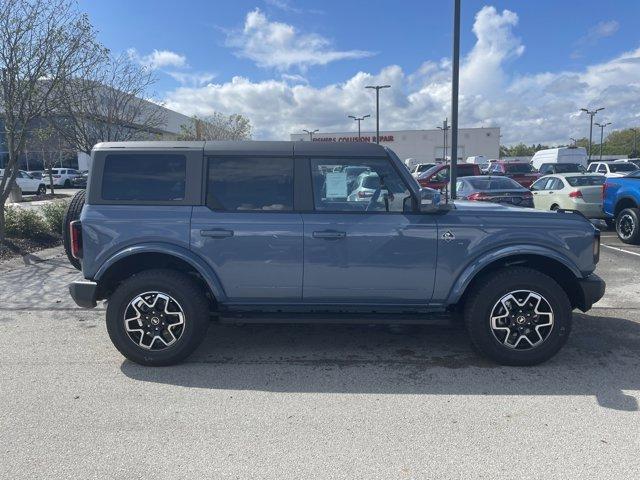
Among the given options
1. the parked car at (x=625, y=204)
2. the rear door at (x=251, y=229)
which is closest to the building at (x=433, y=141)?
the parked car at (x=625, y=204)

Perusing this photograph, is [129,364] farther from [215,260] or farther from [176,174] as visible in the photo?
[176,174]

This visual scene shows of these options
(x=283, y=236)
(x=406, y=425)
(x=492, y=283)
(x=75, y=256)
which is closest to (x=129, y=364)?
(x=75, y=256)

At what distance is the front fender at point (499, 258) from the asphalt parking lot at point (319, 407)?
2.36 feet

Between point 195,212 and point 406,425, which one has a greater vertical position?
point 195,212

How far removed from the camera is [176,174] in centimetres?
406

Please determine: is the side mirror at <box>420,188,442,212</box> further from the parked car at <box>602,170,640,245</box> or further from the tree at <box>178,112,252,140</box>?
the tree at <box>178,112,252,140</box>

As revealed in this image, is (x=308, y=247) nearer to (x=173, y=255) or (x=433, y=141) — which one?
(x=173, y=255)

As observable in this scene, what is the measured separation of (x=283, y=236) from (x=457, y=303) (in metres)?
1.61

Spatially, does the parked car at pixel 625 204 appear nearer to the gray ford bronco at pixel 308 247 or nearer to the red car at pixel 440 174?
the gray ford bronco at pixel 308 247

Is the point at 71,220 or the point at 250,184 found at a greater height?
the point at 250,184

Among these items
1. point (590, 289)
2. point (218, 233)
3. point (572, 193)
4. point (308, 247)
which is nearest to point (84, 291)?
point (218, 233)

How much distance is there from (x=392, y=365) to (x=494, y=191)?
9100mm

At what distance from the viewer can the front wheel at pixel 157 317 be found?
3.99 metres

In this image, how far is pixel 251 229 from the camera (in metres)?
3.96
